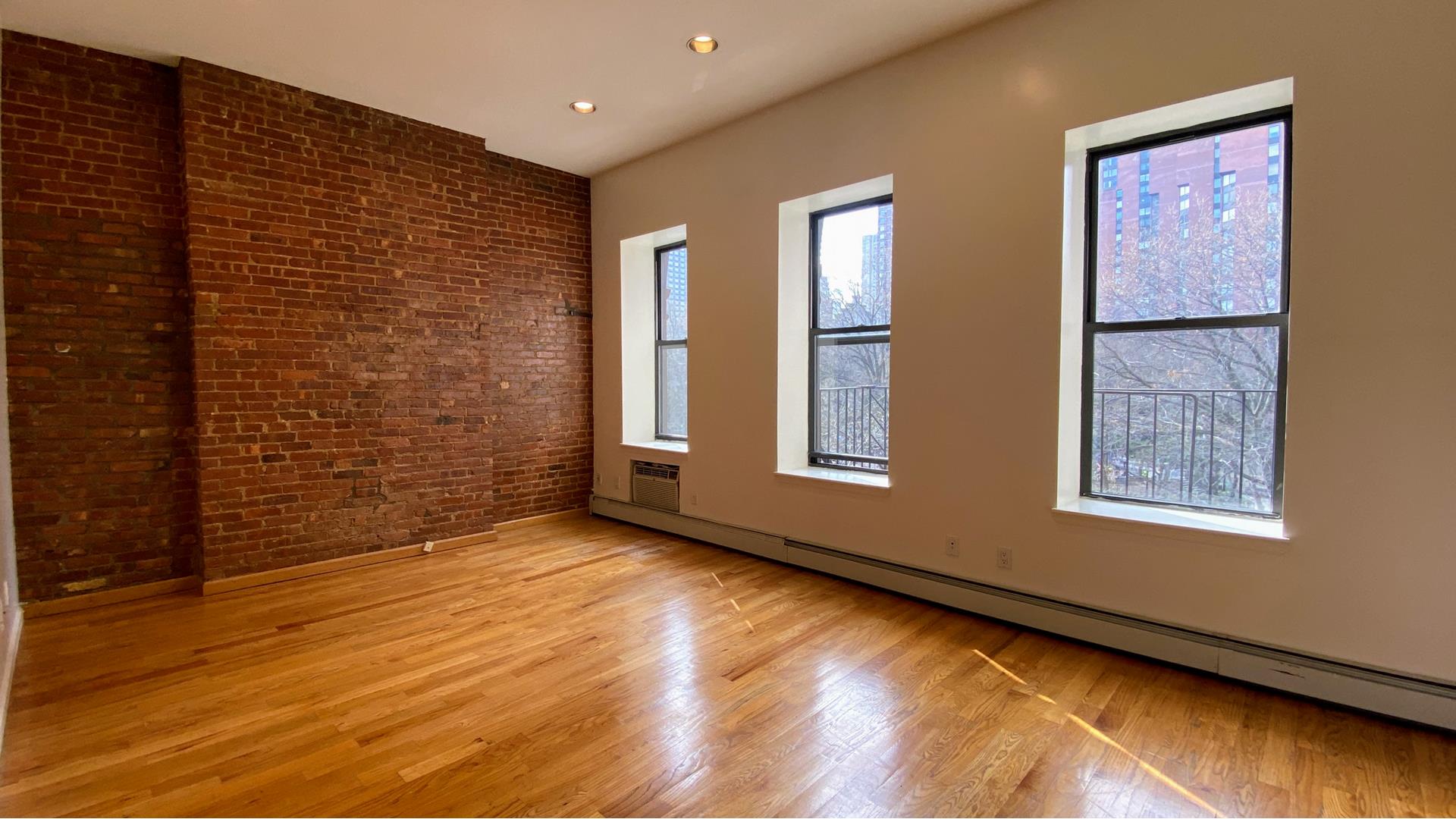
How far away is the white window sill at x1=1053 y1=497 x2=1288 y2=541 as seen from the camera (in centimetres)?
257

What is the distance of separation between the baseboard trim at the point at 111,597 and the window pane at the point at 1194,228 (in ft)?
17.6

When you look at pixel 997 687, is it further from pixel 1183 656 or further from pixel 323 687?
pixel 323 687

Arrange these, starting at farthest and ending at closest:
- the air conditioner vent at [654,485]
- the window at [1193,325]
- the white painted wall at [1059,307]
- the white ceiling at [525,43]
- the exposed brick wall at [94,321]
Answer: the air conditioner vent at [654,485]
the exposed brick wall at [94,321]
the white ceiling at [525,43]
the window at [1193,325]
the white painted wall at [1059,307]

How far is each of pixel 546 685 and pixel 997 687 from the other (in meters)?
1.82

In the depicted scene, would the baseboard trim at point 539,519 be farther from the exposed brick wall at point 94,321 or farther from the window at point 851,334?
the window at point 851,334

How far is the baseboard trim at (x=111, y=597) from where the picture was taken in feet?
11.2

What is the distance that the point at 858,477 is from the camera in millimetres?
3984

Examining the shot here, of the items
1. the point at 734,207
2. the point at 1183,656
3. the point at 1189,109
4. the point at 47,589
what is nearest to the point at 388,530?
the point at 47,589

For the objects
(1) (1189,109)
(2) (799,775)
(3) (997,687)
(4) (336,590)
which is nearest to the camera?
(2) (799,775)

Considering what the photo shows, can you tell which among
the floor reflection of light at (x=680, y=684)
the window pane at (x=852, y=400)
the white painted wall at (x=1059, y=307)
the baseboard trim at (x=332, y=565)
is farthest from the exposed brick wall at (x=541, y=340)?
the floor reflection of light at (x=680, y=684)

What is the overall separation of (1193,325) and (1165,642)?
4.55ft

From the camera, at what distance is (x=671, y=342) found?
564 cm

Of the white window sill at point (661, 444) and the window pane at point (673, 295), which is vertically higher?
the window pane at point (673, 295)

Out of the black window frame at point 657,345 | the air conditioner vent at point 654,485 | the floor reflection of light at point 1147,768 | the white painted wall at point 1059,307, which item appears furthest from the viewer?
the black window frame at point 657,345
